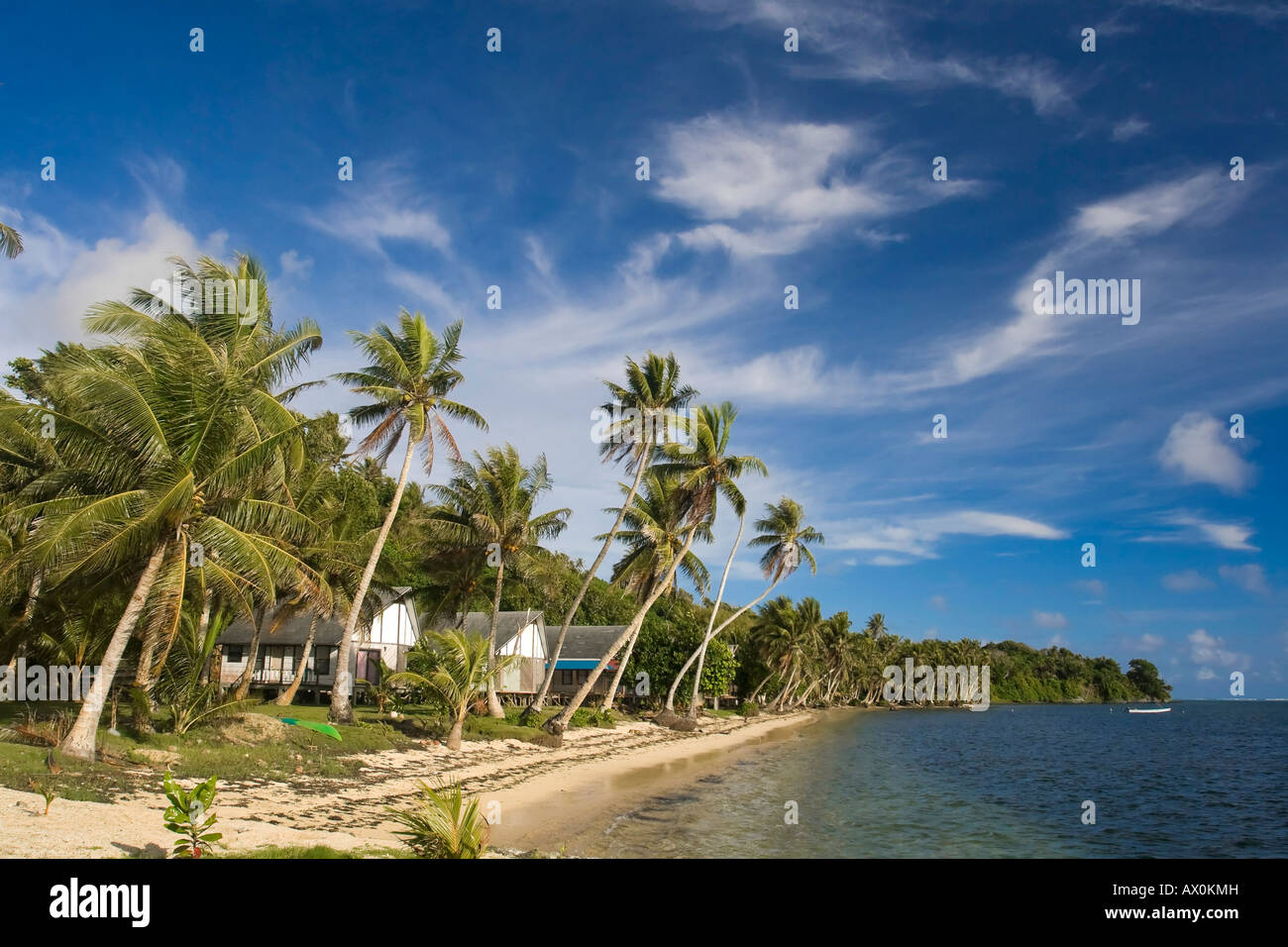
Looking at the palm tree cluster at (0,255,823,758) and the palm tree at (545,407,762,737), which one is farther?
the palm tree at (545,407,762,737)

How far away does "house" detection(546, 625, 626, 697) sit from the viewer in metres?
49.8

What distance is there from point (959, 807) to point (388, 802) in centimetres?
1664

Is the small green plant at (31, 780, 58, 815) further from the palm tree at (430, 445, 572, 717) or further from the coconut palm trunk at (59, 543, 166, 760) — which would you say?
the palm tree at (430, 445, 572, 717)

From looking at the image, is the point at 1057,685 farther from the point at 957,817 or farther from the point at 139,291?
the point at 139,291

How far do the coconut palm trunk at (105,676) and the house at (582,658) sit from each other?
35010 mm

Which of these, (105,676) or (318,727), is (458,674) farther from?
(105,676)

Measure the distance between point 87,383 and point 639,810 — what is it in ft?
47.6

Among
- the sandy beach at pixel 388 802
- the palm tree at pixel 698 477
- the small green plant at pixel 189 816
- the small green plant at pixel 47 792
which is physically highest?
the palm tree at pixel 698 477

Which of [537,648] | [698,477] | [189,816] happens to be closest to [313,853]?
[189,816]

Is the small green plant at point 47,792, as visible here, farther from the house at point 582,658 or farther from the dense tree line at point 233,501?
the house at point 582,658

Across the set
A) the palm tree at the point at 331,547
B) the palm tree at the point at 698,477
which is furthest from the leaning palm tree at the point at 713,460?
the palm tree at the point at 331,547

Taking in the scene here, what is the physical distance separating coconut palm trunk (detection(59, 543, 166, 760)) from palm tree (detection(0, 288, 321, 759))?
0.02 m

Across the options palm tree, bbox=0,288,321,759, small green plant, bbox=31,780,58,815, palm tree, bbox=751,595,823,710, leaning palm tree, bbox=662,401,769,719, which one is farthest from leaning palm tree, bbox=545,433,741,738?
palm tree, bbox=751,595,823,710

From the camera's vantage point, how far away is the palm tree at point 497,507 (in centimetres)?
3055
